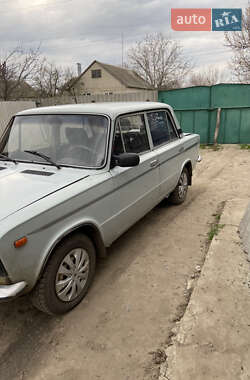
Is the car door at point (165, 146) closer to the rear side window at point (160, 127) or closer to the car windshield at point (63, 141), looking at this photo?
the rear side window at point (160, 127)

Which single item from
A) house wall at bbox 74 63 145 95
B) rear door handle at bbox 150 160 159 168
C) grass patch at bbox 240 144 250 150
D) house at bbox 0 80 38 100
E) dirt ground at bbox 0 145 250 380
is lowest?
dirt ground at bbox 0 145 250 380

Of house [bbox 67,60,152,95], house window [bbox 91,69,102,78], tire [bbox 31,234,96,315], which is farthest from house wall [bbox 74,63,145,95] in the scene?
tire [bbox 31,234,96,315]

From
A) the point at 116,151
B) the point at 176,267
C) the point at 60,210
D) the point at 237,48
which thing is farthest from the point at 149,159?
the point at 237,48

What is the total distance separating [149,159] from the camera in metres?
3.63

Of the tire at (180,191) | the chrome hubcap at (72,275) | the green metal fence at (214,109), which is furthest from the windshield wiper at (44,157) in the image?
the green metal fence at (214,109)

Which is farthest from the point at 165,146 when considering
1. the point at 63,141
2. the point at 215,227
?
the point at 63,141

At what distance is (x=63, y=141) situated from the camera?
3.00 metres

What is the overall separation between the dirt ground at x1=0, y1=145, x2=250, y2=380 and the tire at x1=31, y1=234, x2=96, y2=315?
0.17 metres

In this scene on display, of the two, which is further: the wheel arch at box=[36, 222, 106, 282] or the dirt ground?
the wheel arch at box=[36, 222, 106, 282]

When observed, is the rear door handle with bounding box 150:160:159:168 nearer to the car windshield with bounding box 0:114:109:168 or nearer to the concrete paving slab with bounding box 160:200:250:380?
the car windshield with bounding box 0:114:109:168

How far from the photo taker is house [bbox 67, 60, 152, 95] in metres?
36.0

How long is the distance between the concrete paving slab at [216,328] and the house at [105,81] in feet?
116

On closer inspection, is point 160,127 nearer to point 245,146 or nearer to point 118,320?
point 118,320

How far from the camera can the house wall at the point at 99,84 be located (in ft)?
118
